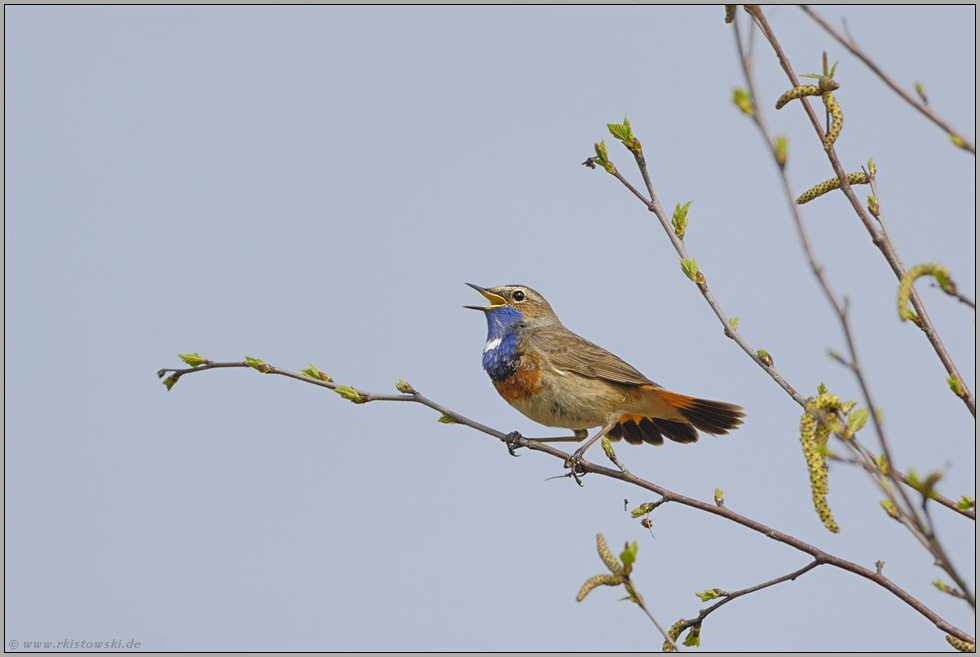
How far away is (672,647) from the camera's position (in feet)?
12.3

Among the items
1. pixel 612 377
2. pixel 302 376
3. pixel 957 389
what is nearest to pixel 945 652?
pixel 957 389

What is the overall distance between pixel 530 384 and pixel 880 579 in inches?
150

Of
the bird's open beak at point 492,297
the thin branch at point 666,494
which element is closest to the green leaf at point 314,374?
the thin branch at point 666,494

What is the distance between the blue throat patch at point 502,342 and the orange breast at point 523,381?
2.0 inches

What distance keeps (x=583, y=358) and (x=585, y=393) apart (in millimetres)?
427

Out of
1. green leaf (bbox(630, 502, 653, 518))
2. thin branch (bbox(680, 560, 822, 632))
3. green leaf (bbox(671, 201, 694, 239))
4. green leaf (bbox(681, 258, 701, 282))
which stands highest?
green leaf (bbox(671, 201, 694, 239))

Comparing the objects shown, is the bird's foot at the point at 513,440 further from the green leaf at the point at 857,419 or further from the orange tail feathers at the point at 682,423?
the green leaf at the point at 857,419

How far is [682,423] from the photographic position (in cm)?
777

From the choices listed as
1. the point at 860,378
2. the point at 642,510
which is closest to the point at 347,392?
the point at 642,510

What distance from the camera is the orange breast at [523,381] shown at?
7461 millimetres

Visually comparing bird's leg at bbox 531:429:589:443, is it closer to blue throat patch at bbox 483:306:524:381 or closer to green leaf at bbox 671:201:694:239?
blue throat patch at bbox 483:306:524:381

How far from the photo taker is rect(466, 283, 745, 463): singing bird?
7.41 m

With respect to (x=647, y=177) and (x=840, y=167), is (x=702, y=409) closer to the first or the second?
(x=647, y=177)

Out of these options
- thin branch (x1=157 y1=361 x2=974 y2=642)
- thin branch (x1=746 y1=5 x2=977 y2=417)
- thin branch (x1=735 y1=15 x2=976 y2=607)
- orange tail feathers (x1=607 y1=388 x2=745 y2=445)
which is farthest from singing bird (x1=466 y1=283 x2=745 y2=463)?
thin branch (x1=735 y1=15 x2=976 y2=607)
